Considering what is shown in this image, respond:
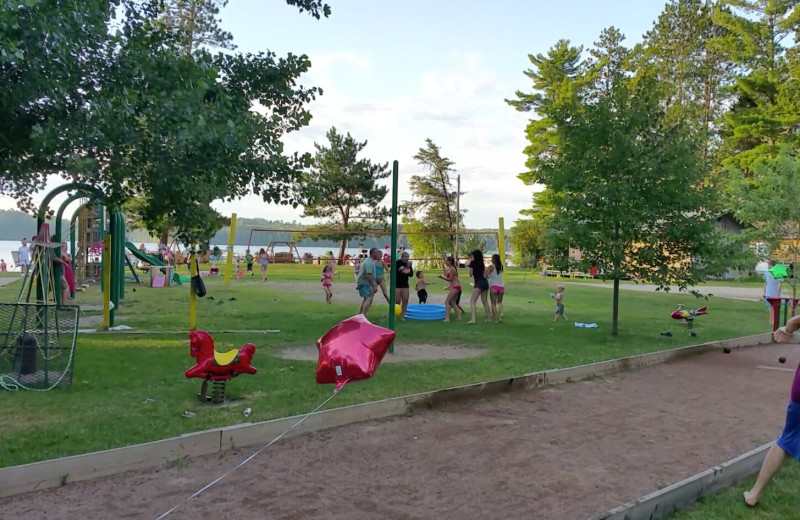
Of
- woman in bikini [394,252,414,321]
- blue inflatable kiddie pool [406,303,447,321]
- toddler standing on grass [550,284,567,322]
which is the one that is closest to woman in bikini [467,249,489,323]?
blue inflatable kiddie pool [406,303,447,321]

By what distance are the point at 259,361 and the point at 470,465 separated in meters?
4.83

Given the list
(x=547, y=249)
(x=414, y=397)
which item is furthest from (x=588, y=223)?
(x=414, y=397)

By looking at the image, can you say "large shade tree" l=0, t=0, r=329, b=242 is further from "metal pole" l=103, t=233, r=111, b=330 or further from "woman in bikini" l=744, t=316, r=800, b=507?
"woman in bikini" l=744, t=316, r=800, b=507

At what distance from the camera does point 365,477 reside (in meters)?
4.93

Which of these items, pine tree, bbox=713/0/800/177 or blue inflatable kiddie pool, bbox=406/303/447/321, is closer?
blue inflatable kiddie pool, bbox=406/303/447/321

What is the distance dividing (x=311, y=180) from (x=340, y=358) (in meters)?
5.11

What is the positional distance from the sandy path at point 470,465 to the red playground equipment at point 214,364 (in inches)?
50.1

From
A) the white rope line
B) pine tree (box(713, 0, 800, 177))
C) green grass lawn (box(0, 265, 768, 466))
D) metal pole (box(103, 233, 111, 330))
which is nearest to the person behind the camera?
the white rope line

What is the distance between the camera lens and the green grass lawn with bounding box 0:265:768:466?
229 inches

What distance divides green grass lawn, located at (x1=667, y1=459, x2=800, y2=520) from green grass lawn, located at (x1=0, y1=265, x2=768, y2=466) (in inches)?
145

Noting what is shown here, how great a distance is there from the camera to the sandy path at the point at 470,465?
169 inches

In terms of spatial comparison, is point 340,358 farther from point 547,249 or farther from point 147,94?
point 547,249

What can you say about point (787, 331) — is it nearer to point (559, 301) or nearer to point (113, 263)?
point (559, 301)

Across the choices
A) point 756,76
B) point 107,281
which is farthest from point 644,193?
point 756,76
